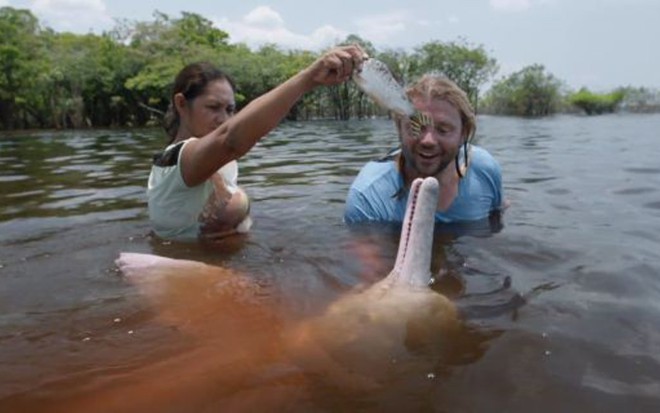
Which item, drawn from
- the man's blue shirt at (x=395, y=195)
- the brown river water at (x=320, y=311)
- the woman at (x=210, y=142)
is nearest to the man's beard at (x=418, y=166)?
the man's blue shirt at (x=395, y=195)

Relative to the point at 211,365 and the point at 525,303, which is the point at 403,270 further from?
the point at 211,365

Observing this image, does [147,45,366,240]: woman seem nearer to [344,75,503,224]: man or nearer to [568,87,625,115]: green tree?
[344,75,503,224]: man

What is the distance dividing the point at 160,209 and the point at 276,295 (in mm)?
1268

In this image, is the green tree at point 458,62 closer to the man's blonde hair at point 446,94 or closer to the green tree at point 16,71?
the green tree at point 16,71

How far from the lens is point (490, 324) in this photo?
2.72 meters

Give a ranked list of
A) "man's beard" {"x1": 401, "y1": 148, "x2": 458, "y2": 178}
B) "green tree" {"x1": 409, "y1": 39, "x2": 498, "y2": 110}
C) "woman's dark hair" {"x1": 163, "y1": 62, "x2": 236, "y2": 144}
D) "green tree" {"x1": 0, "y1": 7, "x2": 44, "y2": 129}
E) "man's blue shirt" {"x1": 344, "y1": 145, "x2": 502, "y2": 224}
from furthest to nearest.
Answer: "green tree" {"x1": 409, "y1": 39, "x2": 498, "y2": 110}, "green tree" {"x1": 0, "y1": 7, "x2": 44, "y2": 129}, "man's blue shirt" {"x1": 344, "y1": 145, "x2": 502, "y2": 224}, "man's beard" {"x1": 401, "y1": 148, "x2": 458, "y2": 178}, "woman's dark hair" {"x1": 163, "y1": 62, "x2": 236, "y2": 144}

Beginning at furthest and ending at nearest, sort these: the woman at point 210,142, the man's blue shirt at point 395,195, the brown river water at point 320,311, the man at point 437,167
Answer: the man's blue shirt at point 395,195 < the man at point 437,167 < the woman at point 210,142 < the brown river water at point 320,311

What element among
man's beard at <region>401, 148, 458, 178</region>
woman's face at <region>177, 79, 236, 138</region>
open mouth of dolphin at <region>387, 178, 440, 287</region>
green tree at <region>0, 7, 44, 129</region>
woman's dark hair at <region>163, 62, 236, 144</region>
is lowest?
open mouth of dolphin at <region>387, 178, 440, 287</region>

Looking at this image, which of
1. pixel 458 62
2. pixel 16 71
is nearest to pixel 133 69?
pixel 16 71

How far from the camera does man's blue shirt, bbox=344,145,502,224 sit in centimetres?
455

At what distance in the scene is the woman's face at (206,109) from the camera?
3.94m

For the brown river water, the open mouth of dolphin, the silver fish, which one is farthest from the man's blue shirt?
the silver fish

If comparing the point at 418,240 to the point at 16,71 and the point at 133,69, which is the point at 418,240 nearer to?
the point at 16,71

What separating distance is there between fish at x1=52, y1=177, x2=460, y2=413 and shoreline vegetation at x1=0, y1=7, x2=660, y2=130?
2723 centimetres
